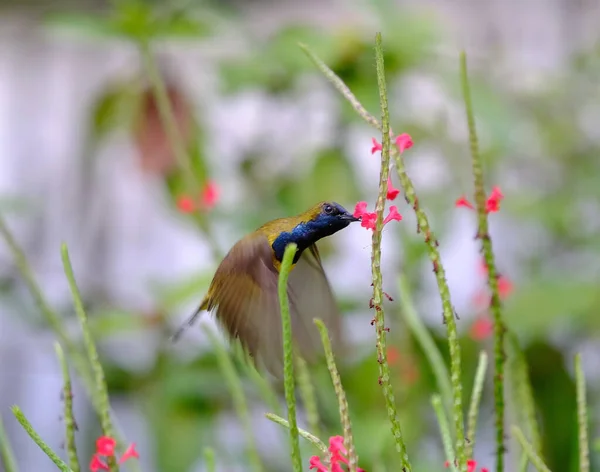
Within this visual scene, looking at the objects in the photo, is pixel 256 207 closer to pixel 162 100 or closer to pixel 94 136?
pixel 94 136

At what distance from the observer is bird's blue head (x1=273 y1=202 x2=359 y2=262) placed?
0.40 metres

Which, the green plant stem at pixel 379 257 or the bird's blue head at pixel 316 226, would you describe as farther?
the bird's blue head at pixel 316 226

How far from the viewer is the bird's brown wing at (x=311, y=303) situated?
44 centimetres

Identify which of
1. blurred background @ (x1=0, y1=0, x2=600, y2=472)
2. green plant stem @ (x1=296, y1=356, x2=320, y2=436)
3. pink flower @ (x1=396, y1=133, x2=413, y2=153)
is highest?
blurred background @ (x1=0, y1=0, x2=600, y2=472)

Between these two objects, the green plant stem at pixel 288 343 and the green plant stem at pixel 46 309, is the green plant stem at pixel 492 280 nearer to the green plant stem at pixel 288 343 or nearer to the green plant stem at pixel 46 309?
the green plant stem at pixel 288 343

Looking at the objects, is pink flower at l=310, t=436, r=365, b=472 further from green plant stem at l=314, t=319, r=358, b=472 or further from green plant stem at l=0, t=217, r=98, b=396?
green plant stem at l=0, t=217, r=98, b=396

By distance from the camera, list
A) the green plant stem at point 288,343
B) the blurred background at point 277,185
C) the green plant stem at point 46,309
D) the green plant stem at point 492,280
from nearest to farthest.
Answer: the green plant stem at point 288,343, the green plant stem at point 492,280, the green plant stem at point 46,309, the blurred background at point 277,185

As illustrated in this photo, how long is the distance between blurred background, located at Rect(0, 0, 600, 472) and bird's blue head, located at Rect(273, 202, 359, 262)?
0.14m

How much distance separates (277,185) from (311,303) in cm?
87

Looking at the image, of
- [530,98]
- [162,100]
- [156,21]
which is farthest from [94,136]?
[162,100]

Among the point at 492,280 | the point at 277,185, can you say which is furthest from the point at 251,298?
the point at 277,185

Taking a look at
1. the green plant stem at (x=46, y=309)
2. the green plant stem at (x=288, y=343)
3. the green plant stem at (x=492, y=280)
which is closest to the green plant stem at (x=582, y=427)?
the green plant stem at (x=492, y=280)

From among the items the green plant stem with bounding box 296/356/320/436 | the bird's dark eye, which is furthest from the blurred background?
the bird's dark eye

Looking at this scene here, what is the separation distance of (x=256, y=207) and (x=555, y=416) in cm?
52
